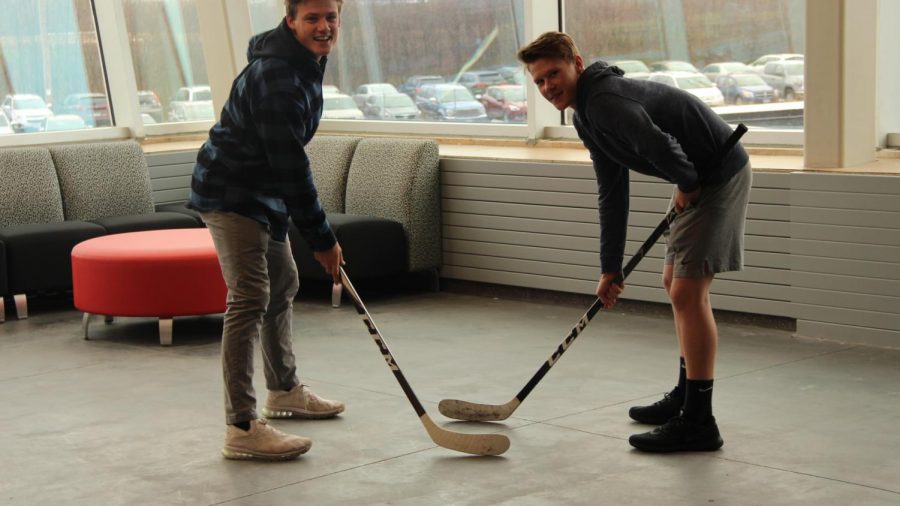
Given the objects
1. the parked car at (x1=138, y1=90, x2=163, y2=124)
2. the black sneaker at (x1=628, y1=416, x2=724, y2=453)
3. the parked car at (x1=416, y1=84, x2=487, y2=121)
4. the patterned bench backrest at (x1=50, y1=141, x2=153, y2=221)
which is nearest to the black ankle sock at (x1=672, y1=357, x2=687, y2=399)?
the black sneaker at (x1=628, y1=416, x2=724, y2=453)

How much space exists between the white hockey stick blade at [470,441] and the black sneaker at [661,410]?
579 millimetres

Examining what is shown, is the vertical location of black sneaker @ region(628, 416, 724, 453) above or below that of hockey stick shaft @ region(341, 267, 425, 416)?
below

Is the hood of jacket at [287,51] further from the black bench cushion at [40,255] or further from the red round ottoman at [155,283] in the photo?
the black bench cushion at [40,255]

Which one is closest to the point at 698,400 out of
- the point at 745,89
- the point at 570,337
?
the point at 570,337

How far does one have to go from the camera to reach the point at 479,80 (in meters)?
7.89

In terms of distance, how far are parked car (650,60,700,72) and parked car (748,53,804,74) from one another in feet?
1.36

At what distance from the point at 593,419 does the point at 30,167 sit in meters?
4.61

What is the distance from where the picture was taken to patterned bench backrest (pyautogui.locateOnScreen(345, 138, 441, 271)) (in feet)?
23.3

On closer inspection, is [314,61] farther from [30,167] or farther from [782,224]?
[30,167]

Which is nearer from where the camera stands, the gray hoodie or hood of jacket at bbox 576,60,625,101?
the gray hoodie

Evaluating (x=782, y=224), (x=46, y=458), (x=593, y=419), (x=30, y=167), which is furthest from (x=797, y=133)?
(x=30, y=167)

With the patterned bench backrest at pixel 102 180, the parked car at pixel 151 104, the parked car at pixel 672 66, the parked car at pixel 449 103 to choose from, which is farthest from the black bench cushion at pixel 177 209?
the parked car at pixel 672 66

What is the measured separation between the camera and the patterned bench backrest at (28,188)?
24.5 feet

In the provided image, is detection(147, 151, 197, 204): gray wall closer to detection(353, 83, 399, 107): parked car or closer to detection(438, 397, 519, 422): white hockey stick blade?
detection(353, 83, 399, 107): parked car
